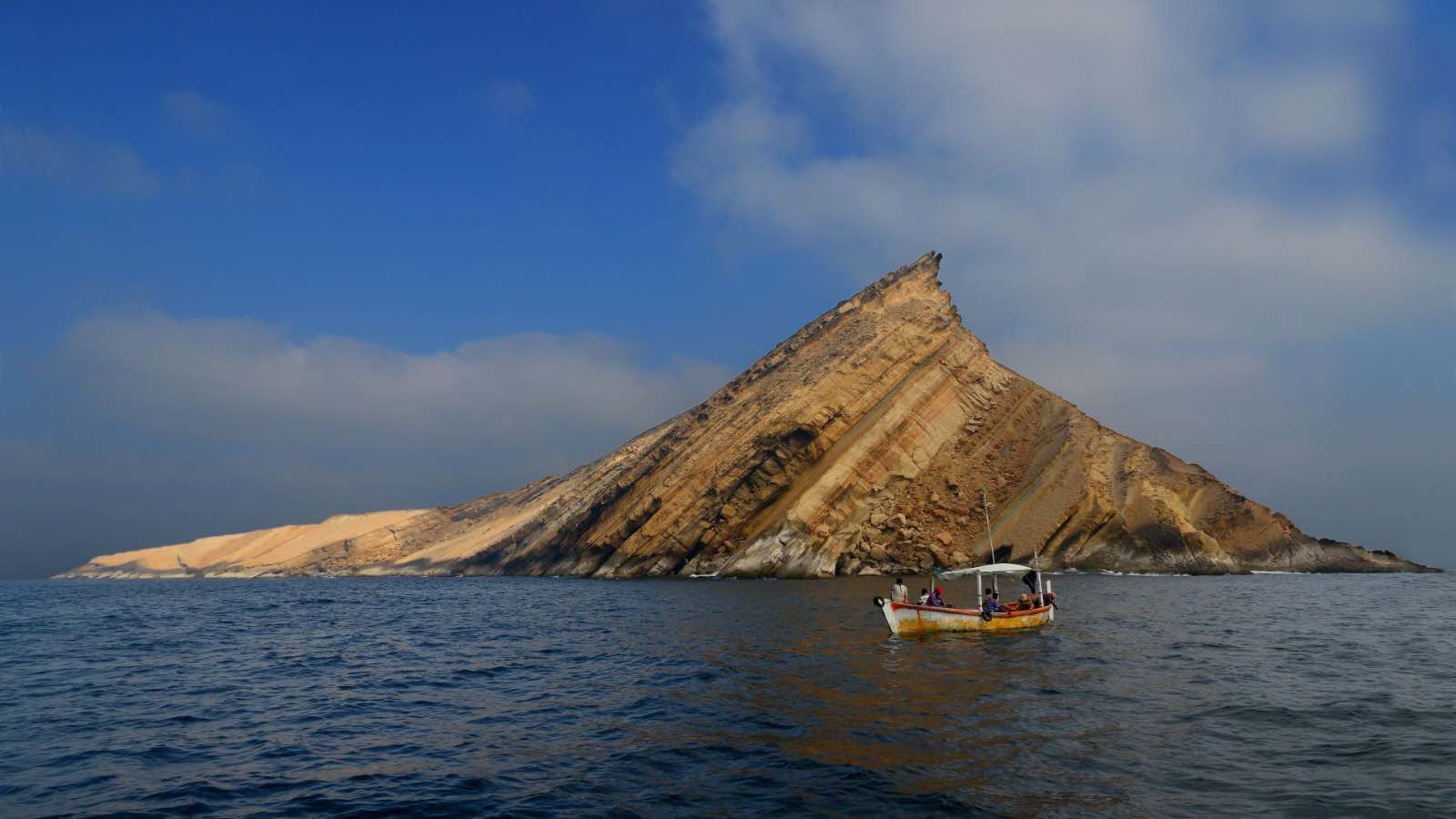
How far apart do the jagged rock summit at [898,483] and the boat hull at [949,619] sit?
1490 inches

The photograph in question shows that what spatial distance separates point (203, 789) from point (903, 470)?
68.6m

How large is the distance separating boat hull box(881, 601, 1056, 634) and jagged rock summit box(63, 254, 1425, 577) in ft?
124

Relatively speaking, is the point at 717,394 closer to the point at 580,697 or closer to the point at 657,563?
the point at 657,563

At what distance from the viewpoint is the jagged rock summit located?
7238cm

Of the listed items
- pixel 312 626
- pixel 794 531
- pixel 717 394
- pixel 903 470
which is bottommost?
pixel 312 626

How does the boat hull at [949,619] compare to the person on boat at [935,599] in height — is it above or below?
below

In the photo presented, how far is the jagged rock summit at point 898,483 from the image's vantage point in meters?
72.4

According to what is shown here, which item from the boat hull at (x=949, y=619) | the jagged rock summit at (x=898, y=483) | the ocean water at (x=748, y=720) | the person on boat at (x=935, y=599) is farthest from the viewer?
the jagged rock summit at (x=898, y=483)

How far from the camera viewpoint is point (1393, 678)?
22.1 metres

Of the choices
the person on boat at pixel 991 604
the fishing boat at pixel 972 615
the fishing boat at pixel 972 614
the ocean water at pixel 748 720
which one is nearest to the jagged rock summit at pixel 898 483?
the ocean water at pixel 748 720

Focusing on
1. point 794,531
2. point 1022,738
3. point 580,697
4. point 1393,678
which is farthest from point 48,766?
point 794,531

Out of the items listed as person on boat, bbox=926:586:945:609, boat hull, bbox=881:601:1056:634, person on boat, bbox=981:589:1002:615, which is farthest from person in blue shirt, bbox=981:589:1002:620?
person on boat, bbox=926:586:945:609

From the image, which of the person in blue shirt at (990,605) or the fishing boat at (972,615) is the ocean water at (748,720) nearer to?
the fishing boat at (972,615)

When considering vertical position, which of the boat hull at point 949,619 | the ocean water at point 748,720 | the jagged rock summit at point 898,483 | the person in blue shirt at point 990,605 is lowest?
the ocean water at point 748,720
